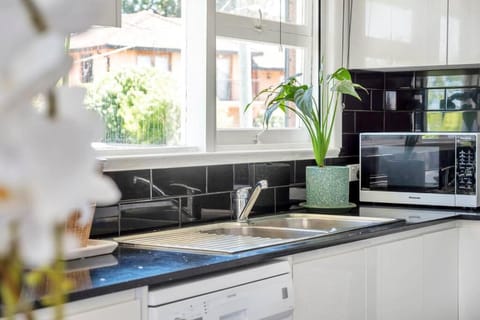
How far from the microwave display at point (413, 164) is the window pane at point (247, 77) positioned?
16.9 inches

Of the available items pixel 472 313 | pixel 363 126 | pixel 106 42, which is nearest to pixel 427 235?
pixel 472 313

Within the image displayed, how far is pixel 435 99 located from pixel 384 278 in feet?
4.60

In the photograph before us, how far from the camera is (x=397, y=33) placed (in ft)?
11.7

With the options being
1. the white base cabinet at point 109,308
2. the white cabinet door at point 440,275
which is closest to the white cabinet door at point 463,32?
the white cabinet door at point 440,275

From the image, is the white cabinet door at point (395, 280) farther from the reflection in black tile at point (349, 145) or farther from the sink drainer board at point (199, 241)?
the reflection in black tile at point (349, 145)

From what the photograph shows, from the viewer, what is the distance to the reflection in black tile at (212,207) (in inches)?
113

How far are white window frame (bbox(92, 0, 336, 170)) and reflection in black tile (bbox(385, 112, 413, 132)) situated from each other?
0.74m

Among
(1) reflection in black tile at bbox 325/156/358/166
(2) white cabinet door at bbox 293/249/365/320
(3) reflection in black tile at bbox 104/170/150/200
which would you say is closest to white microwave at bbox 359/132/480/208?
(1) reflection in black tile at bbox 325/156/358/166

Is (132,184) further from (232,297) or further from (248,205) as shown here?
(232,297)

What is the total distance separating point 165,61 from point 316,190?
0.90 m

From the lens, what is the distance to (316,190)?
3.29m

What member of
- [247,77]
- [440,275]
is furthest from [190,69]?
[440,275]

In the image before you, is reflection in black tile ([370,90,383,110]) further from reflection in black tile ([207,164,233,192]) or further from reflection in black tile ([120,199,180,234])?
reflection in black tile ([120,199,180,234])

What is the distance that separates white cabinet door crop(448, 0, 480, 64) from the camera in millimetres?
3395
